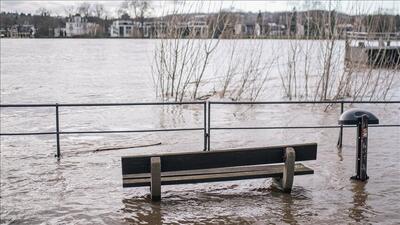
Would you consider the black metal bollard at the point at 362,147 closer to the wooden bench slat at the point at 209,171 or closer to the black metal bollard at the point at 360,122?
the black metal bollard at the point at 360,122

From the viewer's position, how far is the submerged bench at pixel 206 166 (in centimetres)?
645

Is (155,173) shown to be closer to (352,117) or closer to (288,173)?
(288,173)

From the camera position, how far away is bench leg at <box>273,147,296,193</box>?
22.1 feet

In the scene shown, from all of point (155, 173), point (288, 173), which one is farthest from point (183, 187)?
point (288, 173)

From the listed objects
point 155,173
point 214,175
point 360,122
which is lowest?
point 214,175

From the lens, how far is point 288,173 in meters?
6.84

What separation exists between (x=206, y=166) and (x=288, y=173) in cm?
105

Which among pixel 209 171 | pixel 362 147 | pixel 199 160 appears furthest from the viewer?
pixel 362 147

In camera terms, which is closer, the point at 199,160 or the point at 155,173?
the point at 155,173

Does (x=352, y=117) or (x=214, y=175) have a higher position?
(x=352, y=117)

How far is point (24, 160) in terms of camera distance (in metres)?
10.3

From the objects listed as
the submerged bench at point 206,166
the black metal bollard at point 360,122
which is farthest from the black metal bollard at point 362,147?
the submerged bench at point 206,166

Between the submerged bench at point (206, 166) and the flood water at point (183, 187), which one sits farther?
the submerged bench at point (206, 166)

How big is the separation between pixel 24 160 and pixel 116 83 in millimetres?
28373
